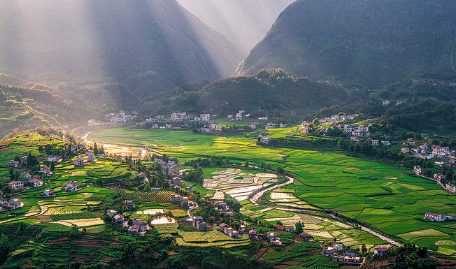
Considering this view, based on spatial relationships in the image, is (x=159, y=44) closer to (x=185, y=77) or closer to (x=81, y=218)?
(x=185, y=77)

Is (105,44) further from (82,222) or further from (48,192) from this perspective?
(82,222)

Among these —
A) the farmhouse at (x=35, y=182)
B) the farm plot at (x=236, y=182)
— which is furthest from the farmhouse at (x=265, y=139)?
the farmhouse at (x=35, y=182)

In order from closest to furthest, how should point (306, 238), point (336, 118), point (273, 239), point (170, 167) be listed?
1. point (273, 239)
2. point (306, 238)
3. point (170, 167)
4. point (336, 118)

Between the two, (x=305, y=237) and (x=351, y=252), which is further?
(x=305, y=237)

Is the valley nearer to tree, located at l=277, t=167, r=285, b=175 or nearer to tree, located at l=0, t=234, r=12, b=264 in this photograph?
tree, located at l=0, t=234, r=12, b=264

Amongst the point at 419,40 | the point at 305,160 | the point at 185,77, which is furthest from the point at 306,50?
the point at 305,160

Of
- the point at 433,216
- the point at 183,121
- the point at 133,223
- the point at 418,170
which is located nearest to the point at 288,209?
the point at 433,216
